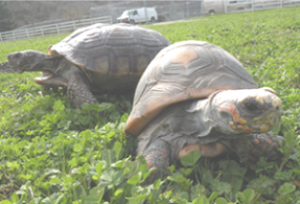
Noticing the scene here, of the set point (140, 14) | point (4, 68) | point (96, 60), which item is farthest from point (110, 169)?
point (140, 14)

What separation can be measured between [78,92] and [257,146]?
6.25 feet

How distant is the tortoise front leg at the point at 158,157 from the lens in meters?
1.45

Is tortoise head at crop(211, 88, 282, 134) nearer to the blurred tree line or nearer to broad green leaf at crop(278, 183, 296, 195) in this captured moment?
broad green leaf at crop(278, 183, 296, 195)

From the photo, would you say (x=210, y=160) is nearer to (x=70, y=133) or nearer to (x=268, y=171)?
(x=268, y=171)

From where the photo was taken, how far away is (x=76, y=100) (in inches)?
109

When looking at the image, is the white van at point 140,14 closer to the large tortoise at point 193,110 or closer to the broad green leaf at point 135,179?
the large tortoise at point 193,110

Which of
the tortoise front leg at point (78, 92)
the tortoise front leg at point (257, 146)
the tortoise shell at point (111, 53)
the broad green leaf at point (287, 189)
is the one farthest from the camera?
the tortoise shell at point (111, 53)

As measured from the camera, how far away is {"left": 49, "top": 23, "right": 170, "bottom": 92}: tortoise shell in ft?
9.36

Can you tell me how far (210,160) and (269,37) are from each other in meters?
3.87

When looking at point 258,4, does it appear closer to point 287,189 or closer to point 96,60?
point 96,60

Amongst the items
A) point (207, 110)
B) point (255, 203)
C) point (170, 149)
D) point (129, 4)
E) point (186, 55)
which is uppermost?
point (129, 4)

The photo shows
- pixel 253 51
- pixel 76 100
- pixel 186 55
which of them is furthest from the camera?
pixel 253 51

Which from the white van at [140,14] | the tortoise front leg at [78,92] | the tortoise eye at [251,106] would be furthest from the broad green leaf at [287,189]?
the white van at [140,14]

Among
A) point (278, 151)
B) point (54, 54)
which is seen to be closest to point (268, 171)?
point (278, 151)
